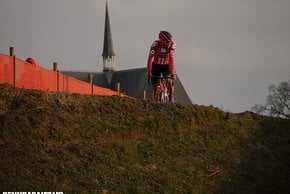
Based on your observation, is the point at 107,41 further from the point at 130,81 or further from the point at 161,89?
the point at 161,89

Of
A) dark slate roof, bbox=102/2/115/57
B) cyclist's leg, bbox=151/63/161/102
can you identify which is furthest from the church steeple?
cyclist's leg, bbox=151/63/161/102

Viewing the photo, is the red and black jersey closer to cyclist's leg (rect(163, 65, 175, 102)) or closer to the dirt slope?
cyclist's leg (rect(163, 65, 175, 102))

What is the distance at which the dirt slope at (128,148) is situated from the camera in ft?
44.0

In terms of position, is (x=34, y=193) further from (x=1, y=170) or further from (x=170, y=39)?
(x=170, y=39)

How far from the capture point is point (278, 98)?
5825 cm

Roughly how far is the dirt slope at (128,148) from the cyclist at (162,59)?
9.81ft

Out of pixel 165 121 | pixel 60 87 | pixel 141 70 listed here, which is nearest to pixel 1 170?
pixel 165 121

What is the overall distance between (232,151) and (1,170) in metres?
6.57

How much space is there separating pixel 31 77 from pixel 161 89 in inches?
186

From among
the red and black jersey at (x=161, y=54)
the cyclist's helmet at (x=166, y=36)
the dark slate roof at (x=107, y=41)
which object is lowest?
the red and black jersey at (x=161, y=54)

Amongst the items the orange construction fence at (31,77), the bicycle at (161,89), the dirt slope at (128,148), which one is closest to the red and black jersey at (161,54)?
the bicycle at (161,89)

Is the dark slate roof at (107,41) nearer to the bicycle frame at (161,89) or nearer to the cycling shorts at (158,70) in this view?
the cycling shorts at (158,70)

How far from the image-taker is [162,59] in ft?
70.5

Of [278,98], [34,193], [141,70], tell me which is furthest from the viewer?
[141,70]
